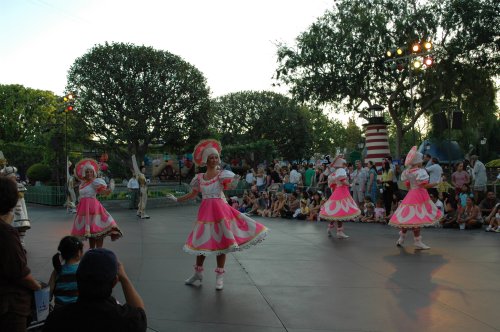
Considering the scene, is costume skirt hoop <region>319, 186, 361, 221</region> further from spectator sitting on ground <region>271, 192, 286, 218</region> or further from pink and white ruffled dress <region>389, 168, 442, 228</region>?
spectator sitting on ground <region>271, 192, 286, 218</region>

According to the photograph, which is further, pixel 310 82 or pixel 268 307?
pixel 310 82

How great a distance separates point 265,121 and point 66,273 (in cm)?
5345

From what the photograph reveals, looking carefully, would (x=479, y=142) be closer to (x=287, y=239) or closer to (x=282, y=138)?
(x=282, y=138)

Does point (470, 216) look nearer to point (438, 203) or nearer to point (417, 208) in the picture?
point (438, 203)

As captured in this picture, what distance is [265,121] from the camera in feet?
188

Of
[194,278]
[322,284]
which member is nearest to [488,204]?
[322,284]

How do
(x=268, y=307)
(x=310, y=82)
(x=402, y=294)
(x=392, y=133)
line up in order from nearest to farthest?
1. (x=268, y=307)
2. (x=402, y=294)
3. (x=310, y=82)
4. (x=392, y=133)

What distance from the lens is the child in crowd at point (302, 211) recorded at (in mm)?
17625

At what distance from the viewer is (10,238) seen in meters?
3.33

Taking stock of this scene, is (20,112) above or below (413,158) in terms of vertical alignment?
above

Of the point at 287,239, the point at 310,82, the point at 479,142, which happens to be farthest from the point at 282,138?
the point at 287,239

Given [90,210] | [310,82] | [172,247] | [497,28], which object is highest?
[497,28]

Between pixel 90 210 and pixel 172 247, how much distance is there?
7.63 ft

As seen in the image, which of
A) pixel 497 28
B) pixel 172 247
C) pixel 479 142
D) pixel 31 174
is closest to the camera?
pixel 172 247
